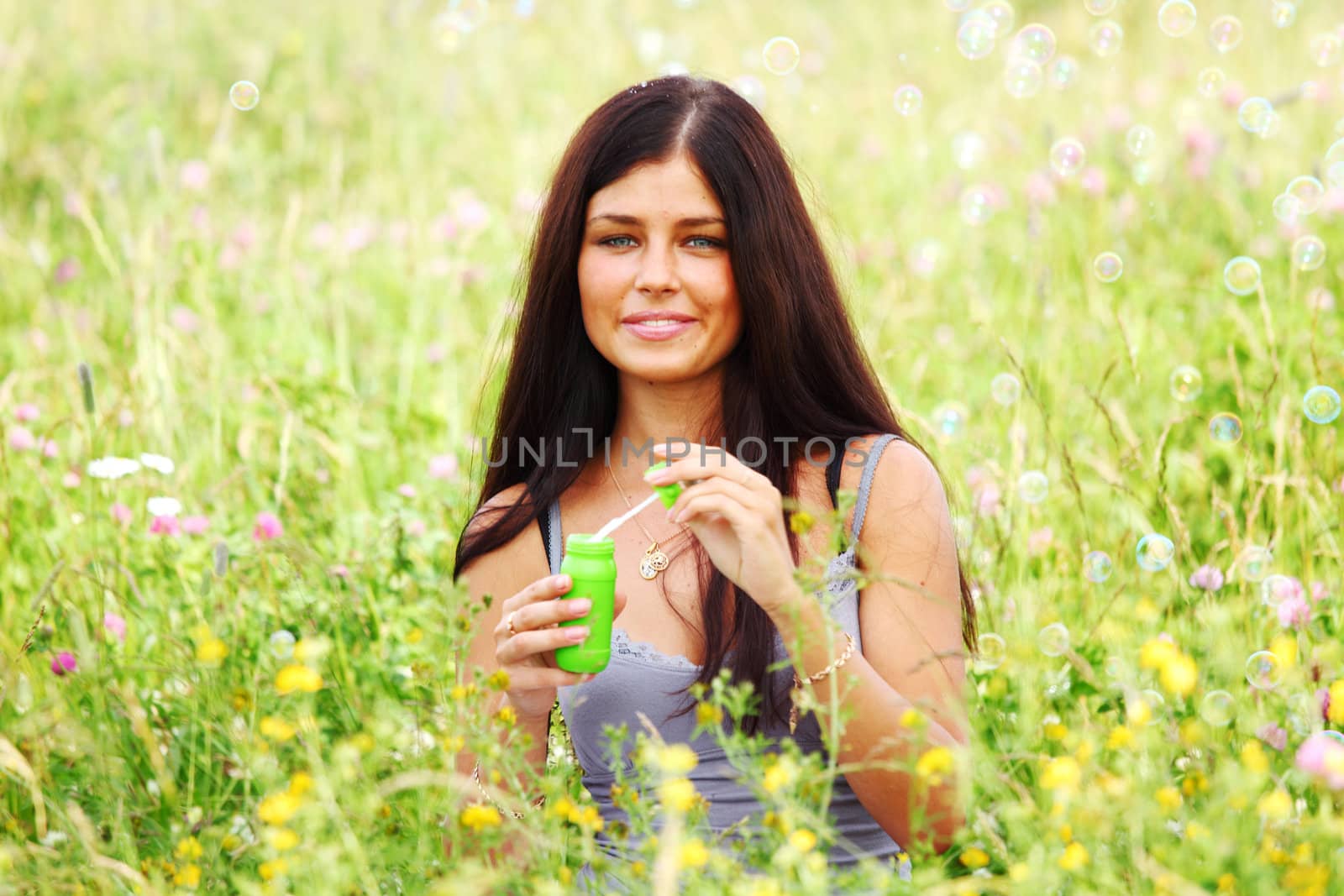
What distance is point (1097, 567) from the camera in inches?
87.3

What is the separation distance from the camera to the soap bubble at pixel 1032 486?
2.40 m

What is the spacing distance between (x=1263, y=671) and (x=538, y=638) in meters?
0.87

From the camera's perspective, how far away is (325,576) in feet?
7.11

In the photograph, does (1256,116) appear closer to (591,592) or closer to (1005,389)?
(1005,389)

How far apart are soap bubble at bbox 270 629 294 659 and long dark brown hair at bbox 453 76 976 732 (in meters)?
0.27

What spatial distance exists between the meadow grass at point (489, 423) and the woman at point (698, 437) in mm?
131

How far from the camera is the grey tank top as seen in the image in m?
1.78

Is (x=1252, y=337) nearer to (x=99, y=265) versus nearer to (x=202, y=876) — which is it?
(x=202, y=876)

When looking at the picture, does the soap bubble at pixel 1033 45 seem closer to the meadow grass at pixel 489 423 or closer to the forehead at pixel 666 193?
the meadow grass at pixel 489 423

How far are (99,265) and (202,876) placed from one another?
3187mm

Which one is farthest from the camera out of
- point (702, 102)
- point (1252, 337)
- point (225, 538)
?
point (1252, 337)

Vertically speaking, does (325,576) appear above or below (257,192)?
below

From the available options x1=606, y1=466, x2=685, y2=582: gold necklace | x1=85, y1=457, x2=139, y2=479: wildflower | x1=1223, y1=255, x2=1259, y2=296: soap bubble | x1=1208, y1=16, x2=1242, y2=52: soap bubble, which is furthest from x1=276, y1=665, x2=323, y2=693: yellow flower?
x1=1208, y1=16, x2=1242, y2=52: soap bubble

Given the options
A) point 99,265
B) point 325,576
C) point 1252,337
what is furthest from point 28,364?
point 1252,337
